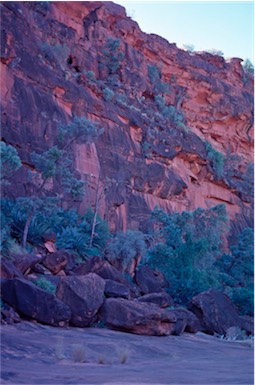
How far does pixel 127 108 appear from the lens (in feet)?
101

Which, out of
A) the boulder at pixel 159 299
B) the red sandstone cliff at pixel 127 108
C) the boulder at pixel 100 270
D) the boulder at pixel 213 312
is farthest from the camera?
the red sandstone cliff at pixel 127 108

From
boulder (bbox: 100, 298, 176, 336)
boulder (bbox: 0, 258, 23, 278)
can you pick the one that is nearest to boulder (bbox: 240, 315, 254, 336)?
boulder (bbox: 100, 298, 176, 336)

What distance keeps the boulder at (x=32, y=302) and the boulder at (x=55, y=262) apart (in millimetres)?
3058

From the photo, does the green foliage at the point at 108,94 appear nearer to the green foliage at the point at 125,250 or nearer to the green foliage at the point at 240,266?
the green foliage at the point at 240,266

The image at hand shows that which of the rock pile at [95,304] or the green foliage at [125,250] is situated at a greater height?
the green foliage at [125,250]

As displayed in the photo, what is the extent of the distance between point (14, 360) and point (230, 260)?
18651 mm

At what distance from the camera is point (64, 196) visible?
22.9m

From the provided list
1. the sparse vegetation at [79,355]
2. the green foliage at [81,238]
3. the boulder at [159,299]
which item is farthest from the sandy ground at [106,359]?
the green foliage at [81,238]

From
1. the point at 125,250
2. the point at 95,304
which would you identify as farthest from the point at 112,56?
the point at 95,304

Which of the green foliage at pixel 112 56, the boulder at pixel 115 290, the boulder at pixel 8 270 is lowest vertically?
the boulder at pixel 115 290

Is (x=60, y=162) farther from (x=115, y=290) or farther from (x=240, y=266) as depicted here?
(x=240, y=266)

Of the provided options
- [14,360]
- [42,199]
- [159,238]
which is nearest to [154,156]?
[159,238]

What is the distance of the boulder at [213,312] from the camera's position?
14.1 meters

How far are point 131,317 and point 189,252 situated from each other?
908 centimetres
